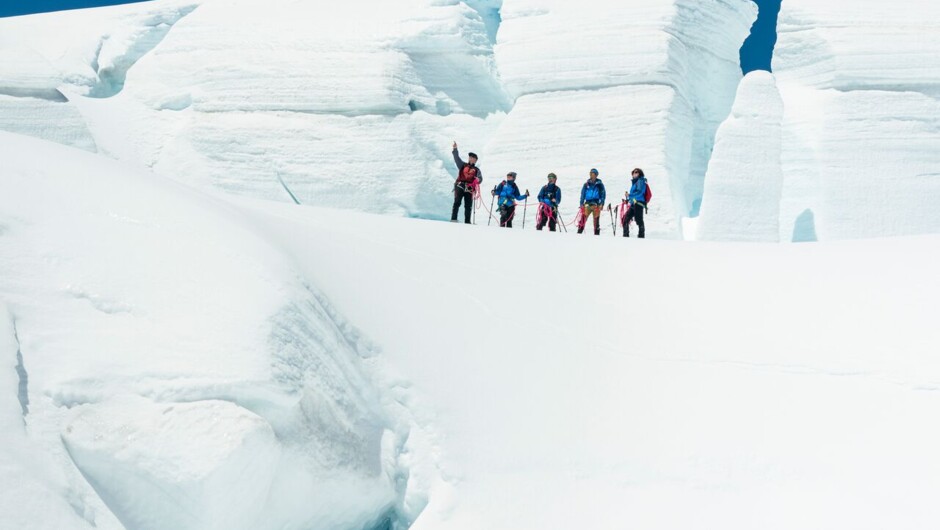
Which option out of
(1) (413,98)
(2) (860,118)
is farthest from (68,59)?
(2) (860,118)

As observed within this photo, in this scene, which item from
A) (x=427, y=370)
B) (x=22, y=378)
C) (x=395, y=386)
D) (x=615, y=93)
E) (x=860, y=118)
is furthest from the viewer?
(x=615, y=93)

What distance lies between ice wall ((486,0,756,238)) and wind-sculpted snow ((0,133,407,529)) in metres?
12.8

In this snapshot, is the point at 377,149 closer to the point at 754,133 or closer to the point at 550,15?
the point at 550,15

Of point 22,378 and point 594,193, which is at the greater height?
point 594,193

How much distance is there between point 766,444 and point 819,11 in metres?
15.6

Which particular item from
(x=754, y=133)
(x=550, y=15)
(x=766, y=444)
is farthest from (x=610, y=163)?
(x=766, y=444)

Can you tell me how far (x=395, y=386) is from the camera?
561cm

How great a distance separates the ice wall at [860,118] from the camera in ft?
55.9

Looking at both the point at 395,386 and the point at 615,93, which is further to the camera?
the point at 615,93

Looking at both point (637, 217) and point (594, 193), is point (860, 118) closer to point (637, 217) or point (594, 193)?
point (637, 217)

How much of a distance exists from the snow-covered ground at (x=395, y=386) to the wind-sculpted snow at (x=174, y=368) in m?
0.01

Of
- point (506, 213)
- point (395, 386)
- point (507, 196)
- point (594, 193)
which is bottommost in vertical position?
point (395, 386)

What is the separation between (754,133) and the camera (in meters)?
17.6

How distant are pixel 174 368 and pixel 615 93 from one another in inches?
616
